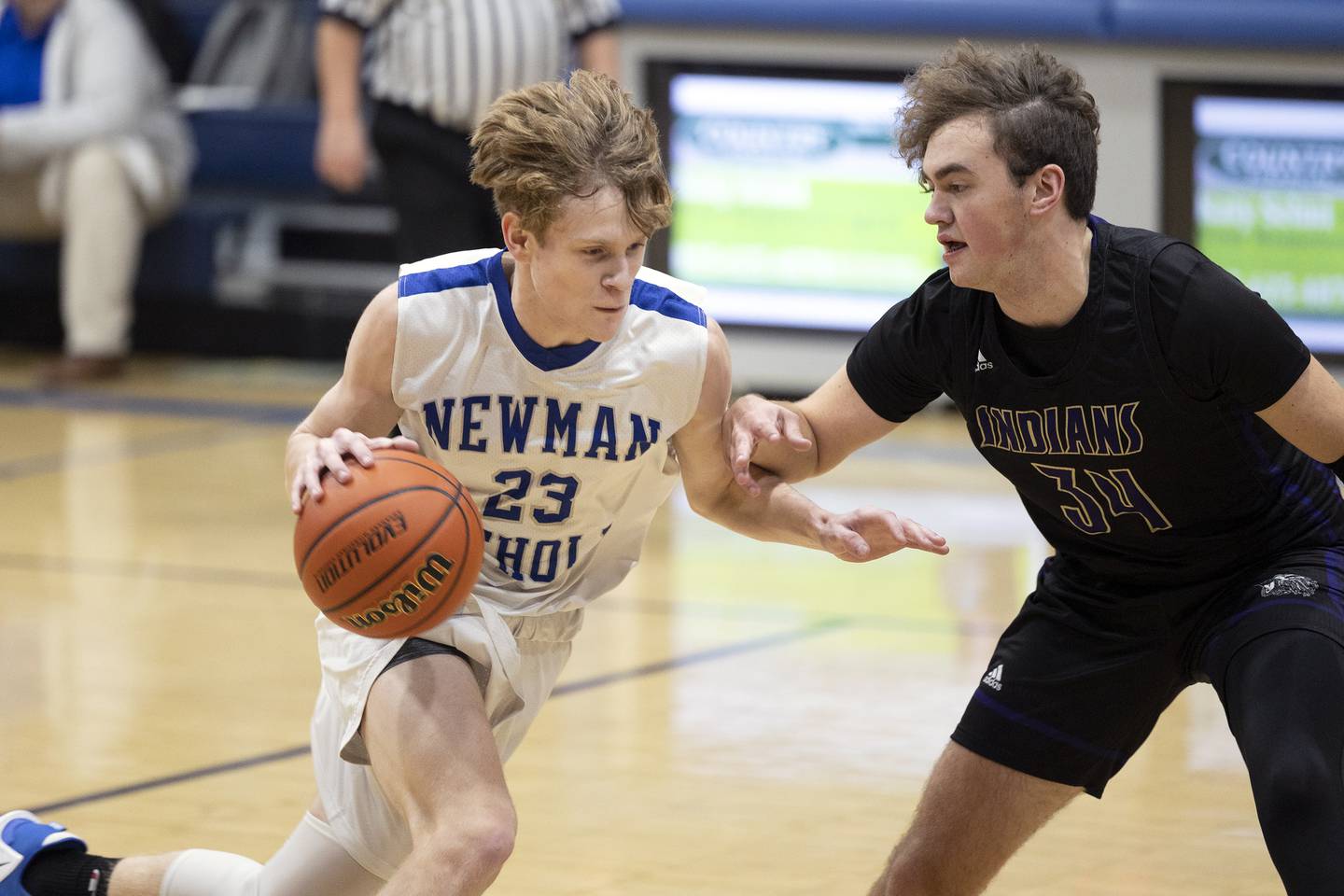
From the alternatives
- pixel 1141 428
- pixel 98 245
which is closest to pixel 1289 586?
pixel 1141 428

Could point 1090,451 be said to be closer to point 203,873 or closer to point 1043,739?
point 1043,739

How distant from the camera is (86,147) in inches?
430

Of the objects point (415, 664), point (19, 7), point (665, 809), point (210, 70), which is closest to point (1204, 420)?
point (415, 664)

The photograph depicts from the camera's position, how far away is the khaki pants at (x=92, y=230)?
10930 mm

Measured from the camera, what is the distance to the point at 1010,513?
8.07m

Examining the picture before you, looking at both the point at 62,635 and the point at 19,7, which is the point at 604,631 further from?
the point at 19,7

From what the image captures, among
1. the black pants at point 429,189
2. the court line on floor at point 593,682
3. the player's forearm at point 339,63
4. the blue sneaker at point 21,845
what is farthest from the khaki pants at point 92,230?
the blue sneaker at point 21,845

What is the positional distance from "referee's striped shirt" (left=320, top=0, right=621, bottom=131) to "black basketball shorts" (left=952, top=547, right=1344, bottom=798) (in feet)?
11.9

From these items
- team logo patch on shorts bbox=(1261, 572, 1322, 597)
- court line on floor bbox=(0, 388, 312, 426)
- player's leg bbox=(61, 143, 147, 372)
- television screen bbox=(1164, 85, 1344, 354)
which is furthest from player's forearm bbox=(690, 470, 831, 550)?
player's leg bbox=(61, 143, 147, 372)

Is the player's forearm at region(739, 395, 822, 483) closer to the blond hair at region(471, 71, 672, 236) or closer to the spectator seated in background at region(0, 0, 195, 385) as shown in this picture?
the blond hair at region(471, 71, 672, 236)

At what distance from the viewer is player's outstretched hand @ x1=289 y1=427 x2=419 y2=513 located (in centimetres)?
329

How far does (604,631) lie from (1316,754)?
3481 mm

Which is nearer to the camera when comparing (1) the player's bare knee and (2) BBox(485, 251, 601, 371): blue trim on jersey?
(1) the player's bare knee

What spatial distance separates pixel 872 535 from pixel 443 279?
87 centimetres
